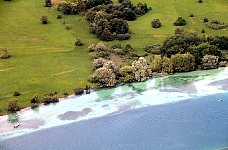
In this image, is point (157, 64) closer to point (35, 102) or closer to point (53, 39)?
point (35, 102)

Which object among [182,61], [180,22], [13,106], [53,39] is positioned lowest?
[13,106]

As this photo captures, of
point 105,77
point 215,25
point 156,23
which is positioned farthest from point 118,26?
point 105,77

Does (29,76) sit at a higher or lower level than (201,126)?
higher

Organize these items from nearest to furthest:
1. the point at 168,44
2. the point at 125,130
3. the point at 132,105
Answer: the point at 125,130
the point at 132,105
the point at 168,44

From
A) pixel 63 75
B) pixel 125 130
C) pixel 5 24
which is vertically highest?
pixel 5 24

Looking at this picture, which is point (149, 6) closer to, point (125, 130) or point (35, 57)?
point (35, 57)

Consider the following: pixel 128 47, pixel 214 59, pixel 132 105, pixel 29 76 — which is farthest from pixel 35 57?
pixel 214 59
